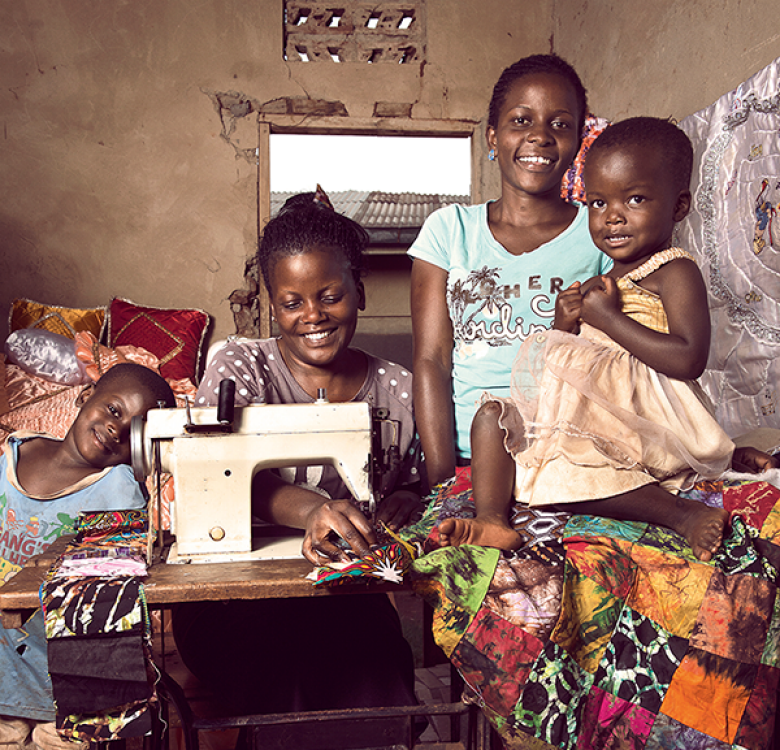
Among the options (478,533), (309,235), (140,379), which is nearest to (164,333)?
(140,379)

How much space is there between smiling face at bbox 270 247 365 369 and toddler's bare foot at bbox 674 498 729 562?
838mm

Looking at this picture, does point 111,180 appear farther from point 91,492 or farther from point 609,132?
point 609,132

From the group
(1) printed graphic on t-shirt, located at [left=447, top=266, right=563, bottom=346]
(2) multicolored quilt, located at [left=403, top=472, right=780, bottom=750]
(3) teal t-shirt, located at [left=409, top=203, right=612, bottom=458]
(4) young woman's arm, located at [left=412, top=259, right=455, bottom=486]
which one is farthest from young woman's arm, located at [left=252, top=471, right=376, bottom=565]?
(1) printed graphic on t-shirt, located at [left=447, top=266, right=563, bottom=346]

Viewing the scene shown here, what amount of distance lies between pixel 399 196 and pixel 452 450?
933cm

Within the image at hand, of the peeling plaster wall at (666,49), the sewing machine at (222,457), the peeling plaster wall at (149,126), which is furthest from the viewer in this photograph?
the peeling plaster wall at (149,126)

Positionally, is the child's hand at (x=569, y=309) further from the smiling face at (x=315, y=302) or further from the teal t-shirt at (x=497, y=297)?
the smiling face at (x=315, y=302)

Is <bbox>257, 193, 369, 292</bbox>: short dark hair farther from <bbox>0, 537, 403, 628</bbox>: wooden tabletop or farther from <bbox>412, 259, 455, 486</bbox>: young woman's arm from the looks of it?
<bbox>0, 537, 403, 628</bbox>: wooden tabletop

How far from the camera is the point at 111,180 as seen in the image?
5.04m

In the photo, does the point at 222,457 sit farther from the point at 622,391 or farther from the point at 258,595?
the point at 622,391

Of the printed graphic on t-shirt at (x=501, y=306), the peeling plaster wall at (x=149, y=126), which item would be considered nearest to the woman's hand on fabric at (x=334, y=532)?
the printed graphic on t-shirt at (x=501, y=306)

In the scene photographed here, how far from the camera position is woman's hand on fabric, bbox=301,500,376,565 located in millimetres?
1202

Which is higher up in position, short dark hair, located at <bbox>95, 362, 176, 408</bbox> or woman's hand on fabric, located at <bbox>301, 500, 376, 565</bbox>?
short dark hair, located at <bbox>95, 362, 176, 408</bbox>

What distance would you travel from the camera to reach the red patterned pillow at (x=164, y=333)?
4707mm

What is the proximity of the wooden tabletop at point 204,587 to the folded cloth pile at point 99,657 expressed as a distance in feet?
0.11
